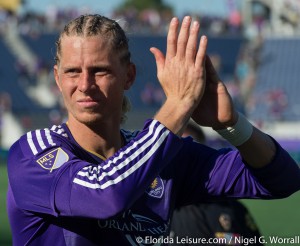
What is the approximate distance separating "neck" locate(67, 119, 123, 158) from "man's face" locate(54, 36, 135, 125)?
0.06 meters

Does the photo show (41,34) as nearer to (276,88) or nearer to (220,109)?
(276,88)

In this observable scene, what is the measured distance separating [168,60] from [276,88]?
29.8m

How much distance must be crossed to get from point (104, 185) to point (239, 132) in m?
0.65

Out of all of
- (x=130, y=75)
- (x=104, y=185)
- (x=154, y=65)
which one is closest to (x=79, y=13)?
(x=154, y=65)

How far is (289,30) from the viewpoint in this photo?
125 ft

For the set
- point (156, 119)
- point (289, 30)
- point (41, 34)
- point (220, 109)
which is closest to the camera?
point (156, 119)

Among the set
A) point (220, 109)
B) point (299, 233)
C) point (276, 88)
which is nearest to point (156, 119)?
point (220, 109)

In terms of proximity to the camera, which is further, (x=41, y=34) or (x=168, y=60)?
(x=41, y=34)

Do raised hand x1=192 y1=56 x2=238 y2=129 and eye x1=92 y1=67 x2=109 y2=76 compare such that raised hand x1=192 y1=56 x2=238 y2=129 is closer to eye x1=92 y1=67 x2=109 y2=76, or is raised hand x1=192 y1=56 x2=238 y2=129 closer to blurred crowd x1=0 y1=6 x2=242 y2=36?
eye x1=92 y1=67 x2=109 y2=76

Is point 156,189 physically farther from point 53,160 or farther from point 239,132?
point 53,160

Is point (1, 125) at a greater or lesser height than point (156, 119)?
lesser

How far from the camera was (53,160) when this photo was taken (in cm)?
277

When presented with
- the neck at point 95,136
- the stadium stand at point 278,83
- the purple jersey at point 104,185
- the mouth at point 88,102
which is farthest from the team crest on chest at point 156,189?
the stadium stand at point 278,83

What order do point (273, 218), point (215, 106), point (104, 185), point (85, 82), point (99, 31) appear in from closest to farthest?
point (104, 185), point (85, 82), point (99, 31), point (215, 106), point (273, 218)
